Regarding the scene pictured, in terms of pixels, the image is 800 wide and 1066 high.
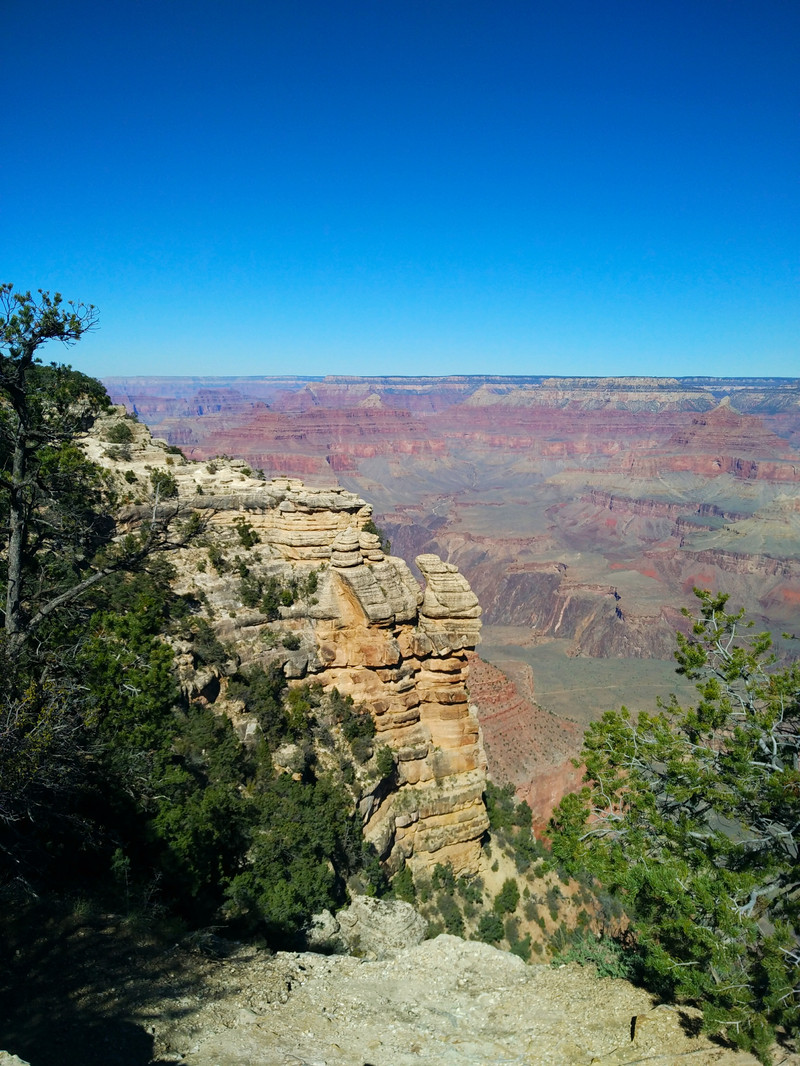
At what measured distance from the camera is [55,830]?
11.8 metres

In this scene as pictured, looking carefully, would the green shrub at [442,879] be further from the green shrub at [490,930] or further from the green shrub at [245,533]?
the green shrub at [245,533]

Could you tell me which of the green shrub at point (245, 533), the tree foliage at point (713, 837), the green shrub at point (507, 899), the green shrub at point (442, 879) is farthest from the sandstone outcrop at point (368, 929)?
the green shrub at point (245, 533)

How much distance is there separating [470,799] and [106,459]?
73.4ft

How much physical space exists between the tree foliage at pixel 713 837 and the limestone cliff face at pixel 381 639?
10478 mm

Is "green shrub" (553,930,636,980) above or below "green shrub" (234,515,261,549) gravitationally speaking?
below

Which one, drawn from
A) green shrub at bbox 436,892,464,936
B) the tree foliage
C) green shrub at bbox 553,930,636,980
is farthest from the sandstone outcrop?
the tree foliage

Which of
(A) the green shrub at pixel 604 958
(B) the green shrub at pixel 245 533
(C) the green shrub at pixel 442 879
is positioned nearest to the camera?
(A) the green shrub at pixel 604 958

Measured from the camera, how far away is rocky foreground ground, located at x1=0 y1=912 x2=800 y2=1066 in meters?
8.28

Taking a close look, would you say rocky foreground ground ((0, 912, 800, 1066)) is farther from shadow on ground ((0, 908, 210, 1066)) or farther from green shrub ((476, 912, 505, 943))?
green shrub ((476, 912, 505, 943))

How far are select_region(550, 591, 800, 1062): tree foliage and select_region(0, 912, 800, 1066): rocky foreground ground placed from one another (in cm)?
84

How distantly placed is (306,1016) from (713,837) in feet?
25.8

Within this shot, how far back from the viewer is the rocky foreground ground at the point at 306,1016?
8.28m

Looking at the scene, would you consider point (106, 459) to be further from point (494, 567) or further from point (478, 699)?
point (494, 567)

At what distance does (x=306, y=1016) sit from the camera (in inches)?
409
